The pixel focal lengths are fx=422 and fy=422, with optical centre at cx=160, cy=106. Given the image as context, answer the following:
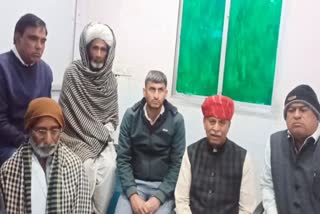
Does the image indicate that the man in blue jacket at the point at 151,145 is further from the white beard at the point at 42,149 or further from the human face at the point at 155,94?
the white beard at the point at 42,149

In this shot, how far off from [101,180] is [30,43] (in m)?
0.93

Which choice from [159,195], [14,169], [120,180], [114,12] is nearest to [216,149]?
[159,195]

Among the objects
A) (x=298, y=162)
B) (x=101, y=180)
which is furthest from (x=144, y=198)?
(x=298, y=162)

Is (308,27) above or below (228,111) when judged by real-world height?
above

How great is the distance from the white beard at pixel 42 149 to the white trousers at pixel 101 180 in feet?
1.80

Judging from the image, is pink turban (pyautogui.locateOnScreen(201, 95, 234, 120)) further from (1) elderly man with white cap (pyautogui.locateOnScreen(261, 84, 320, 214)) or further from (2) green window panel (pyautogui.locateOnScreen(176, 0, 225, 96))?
(2) green window panel (pyautogui.locateOnScreen(176, 0, 225, 96))

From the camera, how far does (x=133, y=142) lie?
2639 mm

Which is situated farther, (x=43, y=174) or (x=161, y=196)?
(x=161, y=196)

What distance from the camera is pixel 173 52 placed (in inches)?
134

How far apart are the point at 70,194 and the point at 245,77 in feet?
5.23

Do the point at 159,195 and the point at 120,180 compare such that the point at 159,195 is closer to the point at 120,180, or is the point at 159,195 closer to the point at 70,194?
the point at 120,180

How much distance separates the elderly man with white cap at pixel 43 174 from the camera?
77.1 inches

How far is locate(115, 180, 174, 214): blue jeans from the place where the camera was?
2441 millimetres

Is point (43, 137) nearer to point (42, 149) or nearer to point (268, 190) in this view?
point (42, 149)
